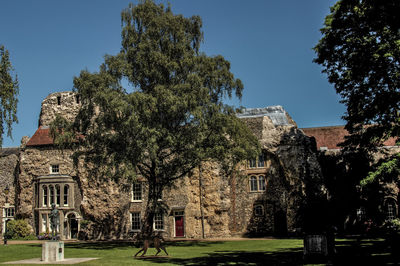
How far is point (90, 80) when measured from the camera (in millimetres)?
25609

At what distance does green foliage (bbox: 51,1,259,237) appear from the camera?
2439 cm

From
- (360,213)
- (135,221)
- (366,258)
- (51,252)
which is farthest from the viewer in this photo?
(135,221)

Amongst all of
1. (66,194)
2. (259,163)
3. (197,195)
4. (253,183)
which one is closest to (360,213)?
(253,183)

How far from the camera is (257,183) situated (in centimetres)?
3566

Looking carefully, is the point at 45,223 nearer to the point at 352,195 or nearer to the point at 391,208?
the point at 352,195

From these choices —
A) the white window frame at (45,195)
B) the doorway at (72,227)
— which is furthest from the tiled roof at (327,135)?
the white window frame at (45,195)

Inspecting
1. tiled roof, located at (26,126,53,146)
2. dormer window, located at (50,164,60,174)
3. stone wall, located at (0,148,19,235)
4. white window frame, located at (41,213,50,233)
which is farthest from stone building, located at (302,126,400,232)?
stone wall, located at (0,148,19,235)

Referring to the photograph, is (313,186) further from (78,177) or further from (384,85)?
(78,177)

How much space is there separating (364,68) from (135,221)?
23.5 m

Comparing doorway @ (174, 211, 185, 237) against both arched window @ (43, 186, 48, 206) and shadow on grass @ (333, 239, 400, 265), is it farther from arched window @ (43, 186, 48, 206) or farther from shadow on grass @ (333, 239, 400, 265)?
shadow on grass @ (333, 239, 400, 265)

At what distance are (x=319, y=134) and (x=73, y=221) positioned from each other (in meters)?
27.4

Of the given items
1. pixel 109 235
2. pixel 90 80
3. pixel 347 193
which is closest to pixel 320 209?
pixel 90 80

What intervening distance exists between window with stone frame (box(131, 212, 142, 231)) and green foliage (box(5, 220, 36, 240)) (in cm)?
843

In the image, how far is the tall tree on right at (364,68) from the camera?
20578 millimetres
